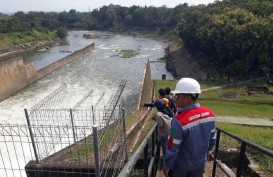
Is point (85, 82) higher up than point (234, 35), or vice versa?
point (234, 35)

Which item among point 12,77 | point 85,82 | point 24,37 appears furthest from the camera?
point 24,37

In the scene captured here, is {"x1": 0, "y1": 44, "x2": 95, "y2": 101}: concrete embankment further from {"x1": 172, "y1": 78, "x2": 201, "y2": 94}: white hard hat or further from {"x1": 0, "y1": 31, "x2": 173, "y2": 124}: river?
{"x1": 172, "y1": 78, "x2": 201, "y2": 94}: white hard hat

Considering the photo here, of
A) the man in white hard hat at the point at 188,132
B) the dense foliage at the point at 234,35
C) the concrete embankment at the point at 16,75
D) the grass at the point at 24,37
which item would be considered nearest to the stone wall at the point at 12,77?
the concrete embankment at the point at 16,75

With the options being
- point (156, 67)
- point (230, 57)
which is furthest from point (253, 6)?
point (156, 67)

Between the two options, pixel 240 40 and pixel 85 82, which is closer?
pixel 240 40

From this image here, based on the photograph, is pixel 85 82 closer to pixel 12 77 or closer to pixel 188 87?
pixel 12 77

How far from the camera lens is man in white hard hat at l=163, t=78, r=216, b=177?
125 inches

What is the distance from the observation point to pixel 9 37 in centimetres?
6494

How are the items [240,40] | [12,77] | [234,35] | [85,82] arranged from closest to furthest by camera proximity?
[12,77] < [240,40] < [234,35] < [85,82]

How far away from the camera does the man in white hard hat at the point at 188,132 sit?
10.4 ft

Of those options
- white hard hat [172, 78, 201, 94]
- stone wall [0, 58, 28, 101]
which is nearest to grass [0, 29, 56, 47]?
stone wall [0, 58, 28, 101]

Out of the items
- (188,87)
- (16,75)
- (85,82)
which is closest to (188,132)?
(188,87)

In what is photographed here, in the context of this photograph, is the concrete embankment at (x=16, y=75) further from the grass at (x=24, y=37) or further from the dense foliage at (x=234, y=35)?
the grass at (x=24, y=37)

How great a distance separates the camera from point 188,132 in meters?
3.17
